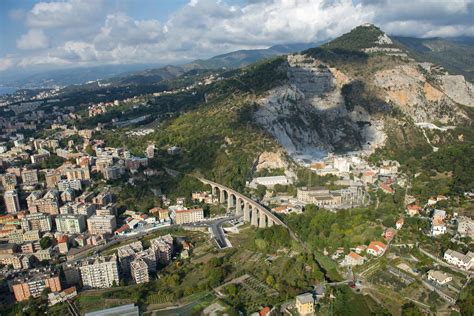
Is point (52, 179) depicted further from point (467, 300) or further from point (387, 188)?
point (467, 300)

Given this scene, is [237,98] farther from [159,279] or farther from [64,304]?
[64,304]

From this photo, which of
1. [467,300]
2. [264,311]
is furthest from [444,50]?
[264,311]

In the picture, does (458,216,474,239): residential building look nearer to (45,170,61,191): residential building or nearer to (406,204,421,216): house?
(406,204,421,216): house

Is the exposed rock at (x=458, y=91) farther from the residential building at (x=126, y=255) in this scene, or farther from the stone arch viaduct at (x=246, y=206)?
the residential building at (x=126, y=255)

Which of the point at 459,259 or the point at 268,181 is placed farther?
the point at 268,181

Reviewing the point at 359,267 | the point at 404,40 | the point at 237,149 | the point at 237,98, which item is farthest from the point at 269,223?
the point at 404,40

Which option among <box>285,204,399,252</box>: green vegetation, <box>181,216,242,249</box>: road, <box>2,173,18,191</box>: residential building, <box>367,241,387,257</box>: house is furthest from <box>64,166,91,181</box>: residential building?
<box>367,241,387,257</box>: house

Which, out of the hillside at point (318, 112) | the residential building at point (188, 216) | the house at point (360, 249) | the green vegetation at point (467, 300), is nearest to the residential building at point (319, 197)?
the hillside at point (318, 112)
